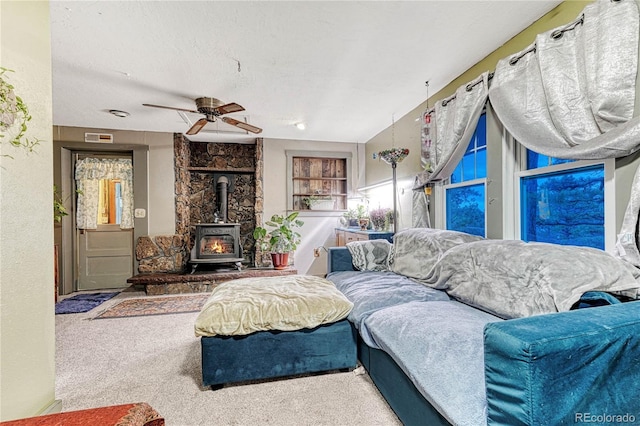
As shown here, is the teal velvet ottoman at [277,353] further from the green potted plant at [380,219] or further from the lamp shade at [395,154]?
the green potted plant at [380,219]

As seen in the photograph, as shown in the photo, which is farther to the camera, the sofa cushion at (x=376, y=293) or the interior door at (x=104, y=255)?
the interior door at (x=104, y=255)

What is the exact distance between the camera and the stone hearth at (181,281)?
411 centimetres

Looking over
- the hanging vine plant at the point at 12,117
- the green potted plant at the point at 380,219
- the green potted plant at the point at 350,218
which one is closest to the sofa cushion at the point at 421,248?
the green potted plant at the point at 380,219

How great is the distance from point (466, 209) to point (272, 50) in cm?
237

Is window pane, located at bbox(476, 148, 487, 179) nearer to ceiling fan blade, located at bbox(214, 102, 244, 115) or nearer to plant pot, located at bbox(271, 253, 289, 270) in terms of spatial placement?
ceiling fan blade, located at bbox(214, 102, 244, 115)

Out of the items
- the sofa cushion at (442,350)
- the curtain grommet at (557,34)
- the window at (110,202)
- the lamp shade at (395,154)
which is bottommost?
the sofa cushion at (442,350)

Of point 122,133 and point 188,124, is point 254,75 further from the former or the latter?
point 122,133

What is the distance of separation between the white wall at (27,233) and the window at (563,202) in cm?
Result: 310

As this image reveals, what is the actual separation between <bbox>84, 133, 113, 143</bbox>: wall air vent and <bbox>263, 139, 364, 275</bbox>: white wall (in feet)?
7.75

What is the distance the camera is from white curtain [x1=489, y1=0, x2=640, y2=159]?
1461 mm

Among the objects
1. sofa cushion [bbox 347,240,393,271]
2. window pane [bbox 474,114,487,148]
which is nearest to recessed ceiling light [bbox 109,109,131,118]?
sofa cushion [bbox 347,240,393,271]

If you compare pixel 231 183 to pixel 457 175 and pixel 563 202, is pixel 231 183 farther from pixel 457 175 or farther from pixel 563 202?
pixel 563 202

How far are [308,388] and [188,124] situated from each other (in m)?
3.90

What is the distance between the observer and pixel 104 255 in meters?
4.59
